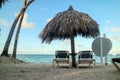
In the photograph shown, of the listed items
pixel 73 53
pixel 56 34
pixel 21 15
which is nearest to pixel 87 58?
pixel 73 53

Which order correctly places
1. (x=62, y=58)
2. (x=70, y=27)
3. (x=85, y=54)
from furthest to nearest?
1. (x=85, y=54)
2. (x=62, y=58)
3. (x=70, y=27)

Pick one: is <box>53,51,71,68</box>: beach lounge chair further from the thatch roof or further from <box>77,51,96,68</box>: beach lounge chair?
the thatch roof

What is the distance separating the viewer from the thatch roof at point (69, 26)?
1607 cm

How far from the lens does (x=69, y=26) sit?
1605 cm

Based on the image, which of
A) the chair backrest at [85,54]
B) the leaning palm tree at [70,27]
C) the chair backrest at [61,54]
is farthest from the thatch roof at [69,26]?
the chair backrest at [85,54]

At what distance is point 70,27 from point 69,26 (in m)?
0.07

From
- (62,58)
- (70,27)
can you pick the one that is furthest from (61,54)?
(70,27)

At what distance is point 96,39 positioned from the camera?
16516 mm

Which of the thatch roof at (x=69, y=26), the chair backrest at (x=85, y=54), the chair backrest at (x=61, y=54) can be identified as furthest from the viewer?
the chair backrest at (x=61, y=54)

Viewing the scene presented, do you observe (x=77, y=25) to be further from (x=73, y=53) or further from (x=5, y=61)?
(x=5, y=61)

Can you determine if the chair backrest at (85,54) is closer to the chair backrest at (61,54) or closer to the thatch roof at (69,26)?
the chair backrest at (61,54)

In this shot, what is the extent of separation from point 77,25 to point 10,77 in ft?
18.8

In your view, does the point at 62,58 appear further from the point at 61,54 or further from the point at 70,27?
the point at 70,27

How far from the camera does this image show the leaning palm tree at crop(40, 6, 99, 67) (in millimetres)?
16078
